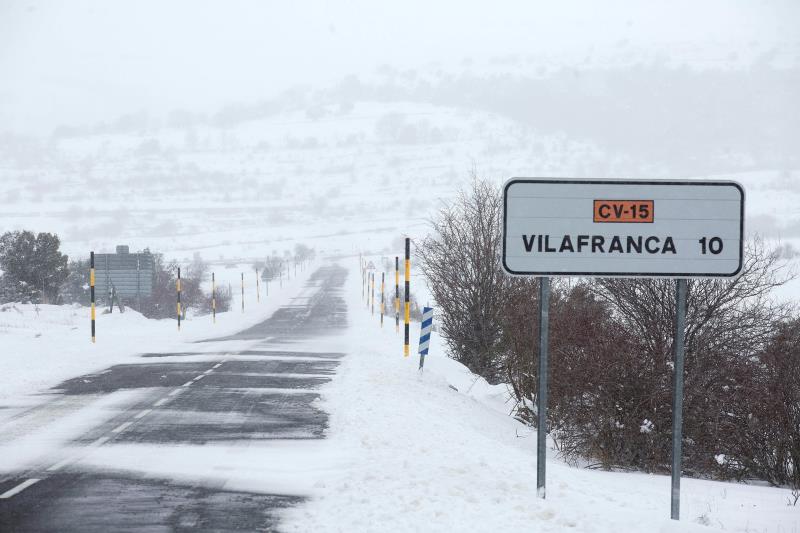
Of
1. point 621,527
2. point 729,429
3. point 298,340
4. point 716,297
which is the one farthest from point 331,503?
point 298,340

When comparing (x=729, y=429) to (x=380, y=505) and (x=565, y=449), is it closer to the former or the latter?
(x=565, y=449)

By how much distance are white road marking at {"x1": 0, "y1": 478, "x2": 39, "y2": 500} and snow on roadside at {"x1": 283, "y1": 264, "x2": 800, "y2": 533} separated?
2.57 metres

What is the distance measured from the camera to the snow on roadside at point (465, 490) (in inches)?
254

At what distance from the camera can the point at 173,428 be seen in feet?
34.9

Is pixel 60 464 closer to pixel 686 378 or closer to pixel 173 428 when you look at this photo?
pixel 173 428

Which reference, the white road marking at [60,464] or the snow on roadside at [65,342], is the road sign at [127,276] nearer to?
the snow on roadside at [65,342]

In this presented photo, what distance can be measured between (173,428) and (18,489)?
3.21 meters

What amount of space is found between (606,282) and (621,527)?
302 inches

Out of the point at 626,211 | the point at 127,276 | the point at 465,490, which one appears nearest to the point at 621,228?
the point at 626,211

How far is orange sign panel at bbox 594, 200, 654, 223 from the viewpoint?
6949mm

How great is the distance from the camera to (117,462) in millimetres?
8641

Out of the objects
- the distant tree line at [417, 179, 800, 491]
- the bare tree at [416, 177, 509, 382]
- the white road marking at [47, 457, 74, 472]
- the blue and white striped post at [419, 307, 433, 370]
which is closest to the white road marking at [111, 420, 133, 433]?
the white road marking at [47, 457, 74, 472]

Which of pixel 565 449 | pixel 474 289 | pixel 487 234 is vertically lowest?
pixel 565 449

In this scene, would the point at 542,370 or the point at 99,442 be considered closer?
the point at 542,370
